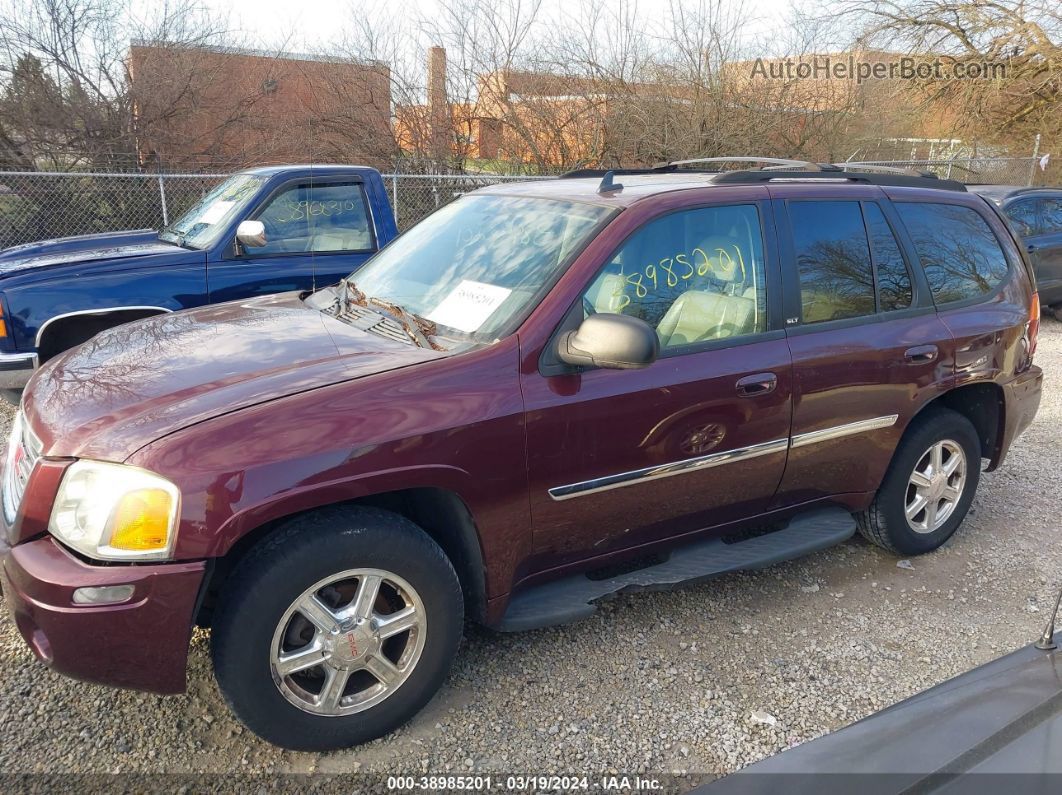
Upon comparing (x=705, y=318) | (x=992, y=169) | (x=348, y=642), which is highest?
(x=992, y=169)

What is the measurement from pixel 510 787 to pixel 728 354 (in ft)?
5.68

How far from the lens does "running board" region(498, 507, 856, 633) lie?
9.53 ft

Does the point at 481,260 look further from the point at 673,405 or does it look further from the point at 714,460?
the point at 714,460

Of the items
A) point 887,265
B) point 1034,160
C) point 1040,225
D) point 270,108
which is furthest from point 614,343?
point 1034,160

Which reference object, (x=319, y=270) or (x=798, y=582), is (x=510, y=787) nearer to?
(x=798, y=582)

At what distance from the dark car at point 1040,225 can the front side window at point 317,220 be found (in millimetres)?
7802

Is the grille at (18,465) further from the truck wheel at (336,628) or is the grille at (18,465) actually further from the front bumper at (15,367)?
the front bumper at (15,367)

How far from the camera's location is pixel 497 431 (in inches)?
104

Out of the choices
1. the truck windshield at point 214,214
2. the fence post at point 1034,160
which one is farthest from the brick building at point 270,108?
the fence post at point 1034,160

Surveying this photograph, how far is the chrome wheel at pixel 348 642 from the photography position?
2.48 m

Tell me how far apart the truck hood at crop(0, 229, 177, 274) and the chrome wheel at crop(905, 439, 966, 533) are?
4646 millimetres

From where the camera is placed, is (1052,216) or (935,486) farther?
(1052,216)

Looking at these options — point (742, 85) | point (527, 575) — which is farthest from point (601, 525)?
point (742, 85)

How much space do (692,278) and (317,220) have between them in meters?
3.58
